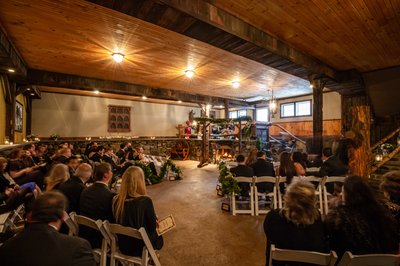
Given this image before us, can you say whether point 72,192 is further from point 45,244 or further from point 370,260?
point 370,260

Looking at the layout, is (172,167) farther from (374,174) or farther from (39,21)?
(374,174)

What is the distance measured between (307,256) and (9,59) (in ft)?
19.0

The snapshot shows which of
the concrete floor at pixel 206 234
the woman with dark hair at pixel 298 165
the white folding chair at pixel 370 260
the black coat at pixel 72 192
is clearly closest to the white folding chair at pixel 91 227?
the black coat at pixel 72 192

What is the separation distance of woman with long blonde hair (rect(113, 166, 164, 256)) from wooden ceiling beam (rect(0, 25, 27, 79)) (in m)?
3.63

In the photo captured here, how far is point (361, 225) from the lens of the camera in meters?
1.54

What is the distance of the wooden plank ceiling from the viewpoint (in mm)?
2910

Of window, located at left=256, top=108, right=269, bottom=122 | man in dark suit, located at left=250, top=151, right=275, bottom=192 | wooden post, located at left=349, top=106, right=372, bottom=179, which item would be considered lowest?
man in dark suit, located at left=250, top=151, right=275, bottom=192

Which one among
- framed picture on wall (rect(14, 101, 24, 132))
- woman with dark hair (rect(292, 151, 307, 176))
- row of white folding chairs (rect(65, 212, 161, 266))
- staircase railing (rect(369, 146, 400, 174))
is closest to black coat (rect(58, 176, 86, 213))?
row of white folding chairs (rect(65, 212, 161, 266))

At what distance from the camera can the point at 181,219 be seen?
3607 mm

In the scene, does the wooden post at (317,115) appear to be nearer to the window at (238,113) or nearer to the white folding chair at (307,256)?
the white folding chair at (307,256)

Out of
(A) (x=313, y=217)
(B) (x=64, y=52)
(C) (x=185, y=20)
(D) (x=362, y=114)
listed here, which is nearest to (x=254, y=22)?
(C) (x=185, y=20)

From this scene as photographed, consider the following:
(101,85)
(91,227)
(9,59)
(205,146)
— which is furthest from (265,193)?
(101,85)

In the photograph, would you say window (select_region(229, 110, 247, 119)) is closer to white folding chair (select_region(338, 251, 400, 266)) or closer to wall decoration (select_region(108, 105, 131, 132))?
wall decoration (select_region(108, 105, 131, 132))

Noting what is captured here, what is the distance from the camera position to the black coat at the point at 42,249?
1.03 metres
